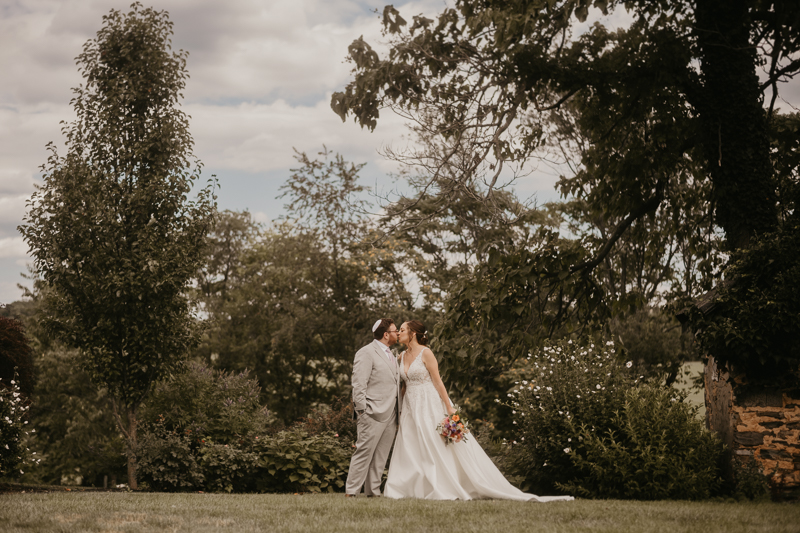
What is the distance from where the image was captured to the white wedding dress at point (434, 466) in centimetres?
750

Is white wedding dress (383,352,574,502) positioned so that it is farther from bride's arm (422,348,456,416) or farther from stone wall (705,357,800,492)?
stone wall (705,357,800,492)

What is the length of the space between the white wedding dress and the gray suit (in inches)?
7.5

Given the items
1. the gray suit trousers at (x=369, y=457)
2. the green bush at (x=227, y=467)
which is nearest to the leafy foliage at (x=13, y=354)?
the green bush at (x=227, y=467)

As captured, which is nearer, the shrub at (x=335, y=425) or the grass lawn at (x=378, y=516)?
the grass lawn at (x=378, y=516)

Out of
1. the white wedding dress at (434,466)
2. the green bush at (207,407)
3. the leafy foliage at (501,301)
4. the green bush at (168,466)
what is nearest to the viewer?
the white wedding dress at (434,466)

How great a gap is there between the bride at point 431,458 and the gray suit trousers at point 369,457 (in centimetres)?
18

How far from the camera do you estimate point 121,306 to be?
1069cm

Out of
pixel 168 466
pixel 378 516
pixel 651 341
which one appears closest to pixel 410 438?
pixel 378 516

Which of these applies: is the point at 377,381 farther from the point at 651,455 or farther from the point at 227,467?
the point at 227,467

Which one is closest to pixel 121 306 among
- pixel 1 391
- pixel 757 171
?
pixel 1 391

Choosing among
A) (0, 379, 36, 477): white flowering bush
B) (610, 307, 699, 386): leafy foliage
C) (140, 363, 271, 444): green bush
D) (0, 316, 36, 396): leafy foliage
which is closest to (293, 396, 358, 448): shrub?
(140, 363, 271, 444): green bush

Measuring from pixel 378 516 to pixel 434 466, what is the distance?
1.90 m

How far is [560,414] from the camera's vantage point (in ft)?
30.7

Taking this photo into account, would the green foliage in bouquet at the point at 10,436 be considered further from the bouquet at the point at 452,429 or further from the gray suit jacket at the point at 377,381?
the bouquet at the point at 452,429
